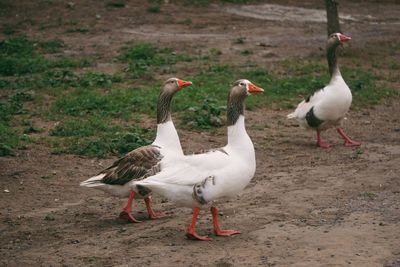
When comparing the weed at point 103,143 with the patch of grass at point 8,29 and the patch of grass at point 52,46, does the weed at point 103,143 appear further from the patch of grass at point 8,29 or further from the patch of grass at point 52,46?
the patch of grass at point 8,29

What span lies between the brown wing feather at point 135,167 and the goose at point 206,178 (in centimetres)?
62

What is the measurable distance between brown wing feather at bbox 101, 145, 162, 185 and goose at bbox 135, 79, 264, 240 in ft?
2.04

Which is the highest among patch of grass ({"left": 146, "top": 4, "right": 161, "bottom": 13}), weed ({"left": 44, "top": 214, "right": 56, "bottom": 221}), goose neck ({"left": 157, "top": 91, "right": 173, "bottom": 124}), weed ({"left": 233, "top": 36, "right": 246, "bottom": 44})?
patch of grass ({"left": 146, "top": 4, "right": 161, "bottom": 13})

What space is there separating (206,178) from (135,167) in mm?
1266

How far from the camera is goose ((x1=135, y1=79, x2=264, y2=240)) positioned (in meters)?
8.01

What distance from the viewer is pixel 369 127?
13586 mm

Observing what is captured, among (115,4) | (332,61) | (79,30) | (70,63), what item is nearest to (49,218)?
(332,61)

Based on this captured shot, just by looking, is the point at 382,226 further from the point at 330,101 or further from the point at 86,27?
the point at 86,27

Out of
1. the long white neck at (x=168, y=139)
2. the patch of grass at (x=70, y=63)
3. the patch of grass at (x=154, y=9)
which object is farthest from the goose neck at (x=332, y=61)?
the patch of grass at (x=154, y=9)

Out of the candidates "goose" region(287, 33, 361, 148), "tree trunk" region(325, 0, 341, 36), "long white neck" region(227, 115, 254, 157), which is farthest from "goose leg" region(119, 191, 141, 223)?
"tree trunk" region(325, 0, 341, 36)

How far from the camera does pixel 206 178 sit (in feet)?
26.3

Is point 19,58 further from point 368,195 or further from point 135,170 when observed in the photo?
point 368,195

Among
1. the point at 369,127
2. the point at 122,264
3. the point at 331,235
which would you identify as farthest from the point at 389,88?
the point at 122,264

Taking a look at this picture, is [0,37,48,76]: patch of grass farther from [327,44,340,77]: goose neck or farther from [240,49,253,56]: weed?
[327,44,340,77]: goose neck
